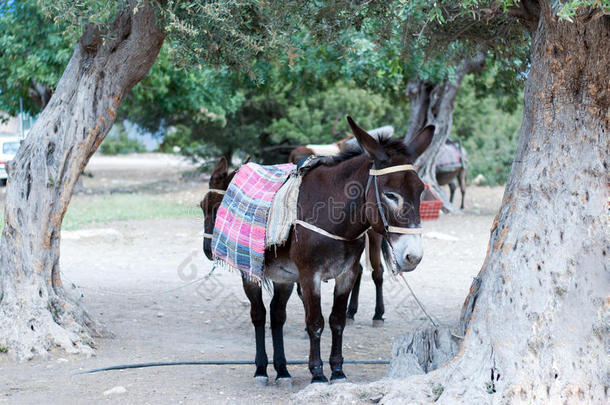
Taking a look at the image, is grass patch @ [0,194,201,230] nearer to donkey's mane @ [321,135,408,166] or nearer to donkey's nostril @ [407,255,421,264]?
donkey's mane @ [321,135,408,166]

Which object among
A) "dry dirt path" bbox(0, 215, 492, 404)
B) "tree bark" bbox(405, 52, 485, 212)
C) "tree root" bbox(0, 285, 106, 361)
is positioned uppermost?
"tree bark" bbox(405, 52, 485, 212)

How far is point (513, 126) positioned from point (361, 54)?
44.1 feet

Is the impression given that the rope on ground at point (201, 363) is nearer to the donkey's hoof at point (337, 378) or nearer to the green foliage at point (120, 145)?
the donkey's hoof at point (337, 378)

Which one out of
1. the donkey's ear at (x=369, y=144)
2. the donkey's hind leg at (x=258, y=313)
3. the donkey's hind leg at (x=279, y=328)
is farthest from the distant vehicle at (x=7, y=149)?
the donkey's ear at (x=369, y=144)

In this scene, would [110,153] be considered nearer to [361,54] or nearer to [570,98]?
[361,54]

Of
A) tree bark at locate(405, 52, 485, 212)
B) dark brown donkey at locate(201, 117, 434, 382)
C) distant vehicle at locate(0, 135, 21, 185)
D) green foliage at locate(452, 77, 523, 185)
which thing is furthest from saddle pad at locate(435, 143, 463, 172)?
distant vehicle at locate(0, 135, 21, 185)

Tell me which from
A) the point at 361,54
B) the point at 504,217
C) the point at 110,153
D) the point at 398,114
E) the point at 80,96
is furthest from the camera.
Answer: the point at 110,153

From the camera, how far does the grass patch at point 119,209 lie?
13.5 metres

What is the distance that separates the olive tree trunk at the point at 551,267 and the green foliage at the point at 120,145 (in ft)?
135

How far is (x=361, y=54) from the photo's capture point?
1193 centimetres

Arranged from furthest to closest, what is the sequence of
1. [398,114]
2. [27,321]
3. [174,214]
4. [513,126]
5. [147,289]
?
[513,126] < [398,114] < [174,214] < [147,289] < [27,321]

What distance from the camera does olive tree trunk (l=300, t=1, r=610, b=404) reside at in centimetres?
375

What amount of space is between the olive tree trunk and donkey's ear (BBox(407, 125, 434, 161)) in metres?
0.69

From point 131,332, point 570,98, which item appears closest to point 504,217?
point 570,98
